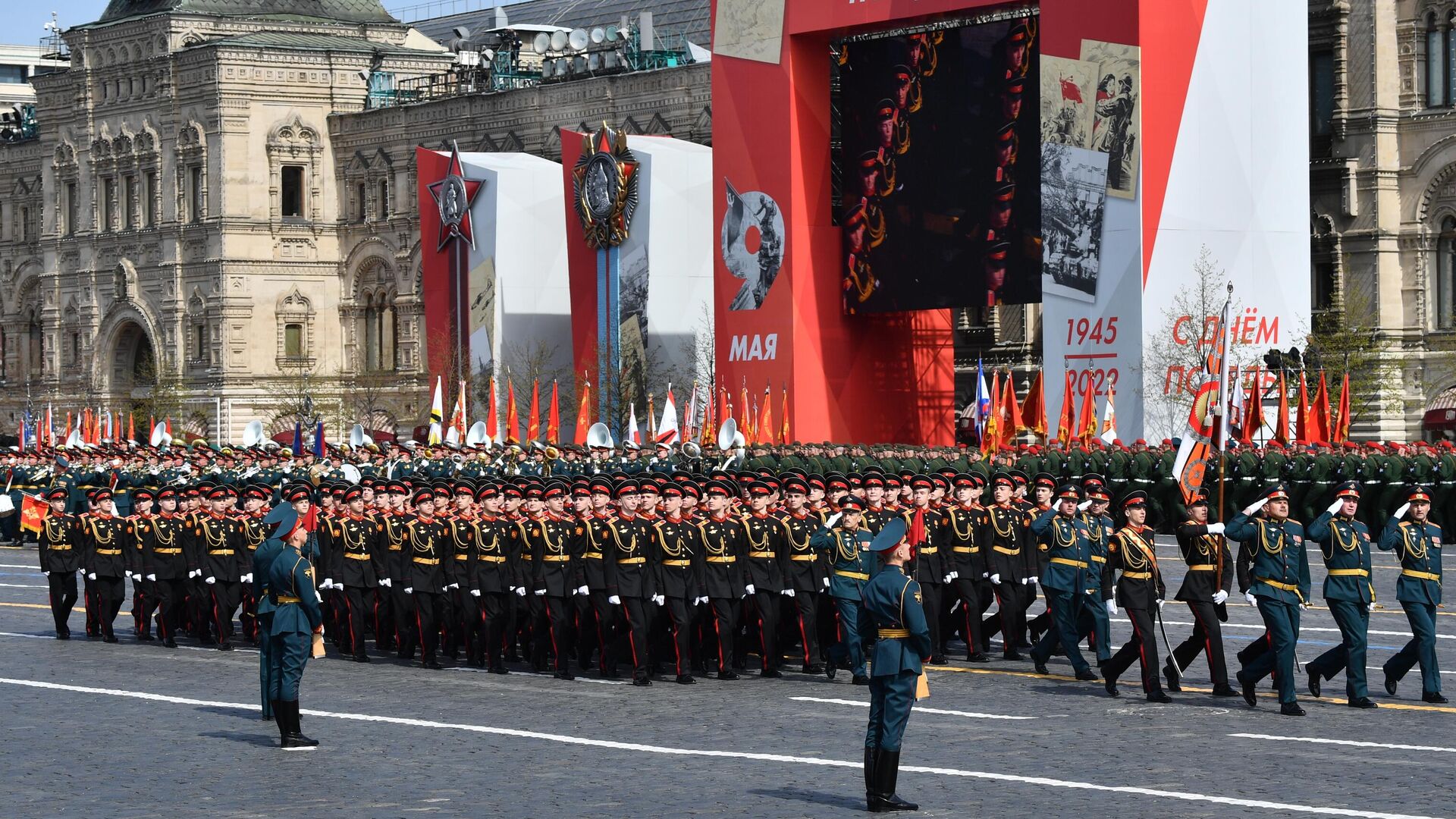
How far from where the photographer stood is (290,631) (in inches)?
593

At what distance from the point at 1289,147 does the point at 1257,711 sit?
997 inches

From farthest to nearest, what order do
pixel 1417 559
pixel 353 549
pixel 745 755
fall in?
pixel 353 549, pixel 1417 559, pixel 745 755

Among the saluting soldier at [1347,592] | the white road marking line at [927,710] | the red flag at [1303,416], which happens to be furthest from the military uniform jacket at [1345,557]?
the red flag at [1303,416]

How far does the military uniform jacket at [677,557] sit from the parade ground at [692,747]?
0.77 metres

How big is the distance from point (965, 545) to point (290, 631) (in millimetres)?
6400

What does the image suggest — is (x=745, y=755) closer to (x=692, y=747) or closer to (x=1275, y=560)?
(x=692, y=747)

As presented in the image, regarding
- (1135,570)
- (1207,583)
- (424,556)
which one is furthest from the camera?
(424,556)

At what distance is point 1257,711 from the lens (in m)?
15.9

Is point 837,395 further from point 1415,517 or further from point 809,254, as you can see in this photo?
point 1415,517

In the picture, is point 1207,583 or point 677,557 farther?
point 677,557

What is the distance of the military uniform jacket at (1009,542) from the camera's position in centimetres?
1923

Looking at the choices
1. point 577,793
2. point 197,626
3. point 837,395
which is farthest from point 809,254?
point 577,793

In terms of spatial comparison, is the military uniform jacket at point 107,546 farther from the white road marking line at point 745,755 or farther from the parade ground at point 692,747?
the white road marking line at point 745,755

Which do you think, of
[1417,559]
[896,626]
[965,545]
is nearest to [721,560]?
[965,545]
